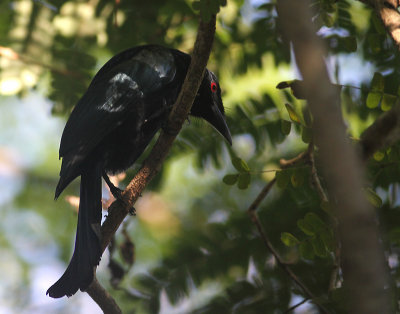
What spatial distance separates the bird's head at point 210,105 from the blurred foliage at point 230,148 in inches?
3.8

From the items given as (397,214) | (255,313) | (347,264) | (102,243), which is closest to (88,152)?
(102,243)

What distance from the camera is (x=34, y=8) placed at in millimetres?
4145

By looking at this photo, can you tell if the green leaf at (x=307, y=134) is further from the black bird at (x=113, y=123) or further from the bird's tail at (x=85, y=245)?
the bird's tail at (x=85, y=245)

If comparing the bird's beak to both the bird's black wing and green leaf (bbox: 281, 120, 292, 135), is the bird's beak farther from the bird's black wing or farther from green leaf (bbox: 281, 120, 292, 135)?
green leaf (bbox: 281, 120, 292, 135)

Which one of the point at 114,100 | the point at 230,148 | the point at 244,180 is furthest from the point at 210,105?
the point at 244,180

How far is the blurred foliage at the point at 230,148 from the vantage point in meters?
2.63

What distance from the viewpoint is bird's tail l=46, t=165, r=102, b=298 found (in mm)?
2688

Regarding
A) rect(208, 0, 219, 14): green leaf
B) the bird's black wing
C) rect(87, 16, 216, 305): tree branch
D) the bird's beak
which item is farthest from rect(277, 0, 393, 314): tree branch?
the bird's beak

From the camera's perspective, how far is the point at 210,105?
13.0ft

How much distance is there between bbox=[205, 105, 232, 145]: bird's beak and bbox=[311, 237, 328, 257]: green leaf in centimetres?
159

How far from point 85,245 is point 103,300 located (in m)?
0.37

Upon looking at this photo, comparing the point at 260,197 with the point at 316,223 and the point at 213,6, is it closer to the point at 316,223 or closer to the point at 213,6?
the point at 316,223

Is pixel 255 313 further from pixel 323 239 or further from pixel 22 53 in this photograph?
pixel 22 53

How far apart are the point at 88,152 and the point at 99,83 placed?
2.06ft
